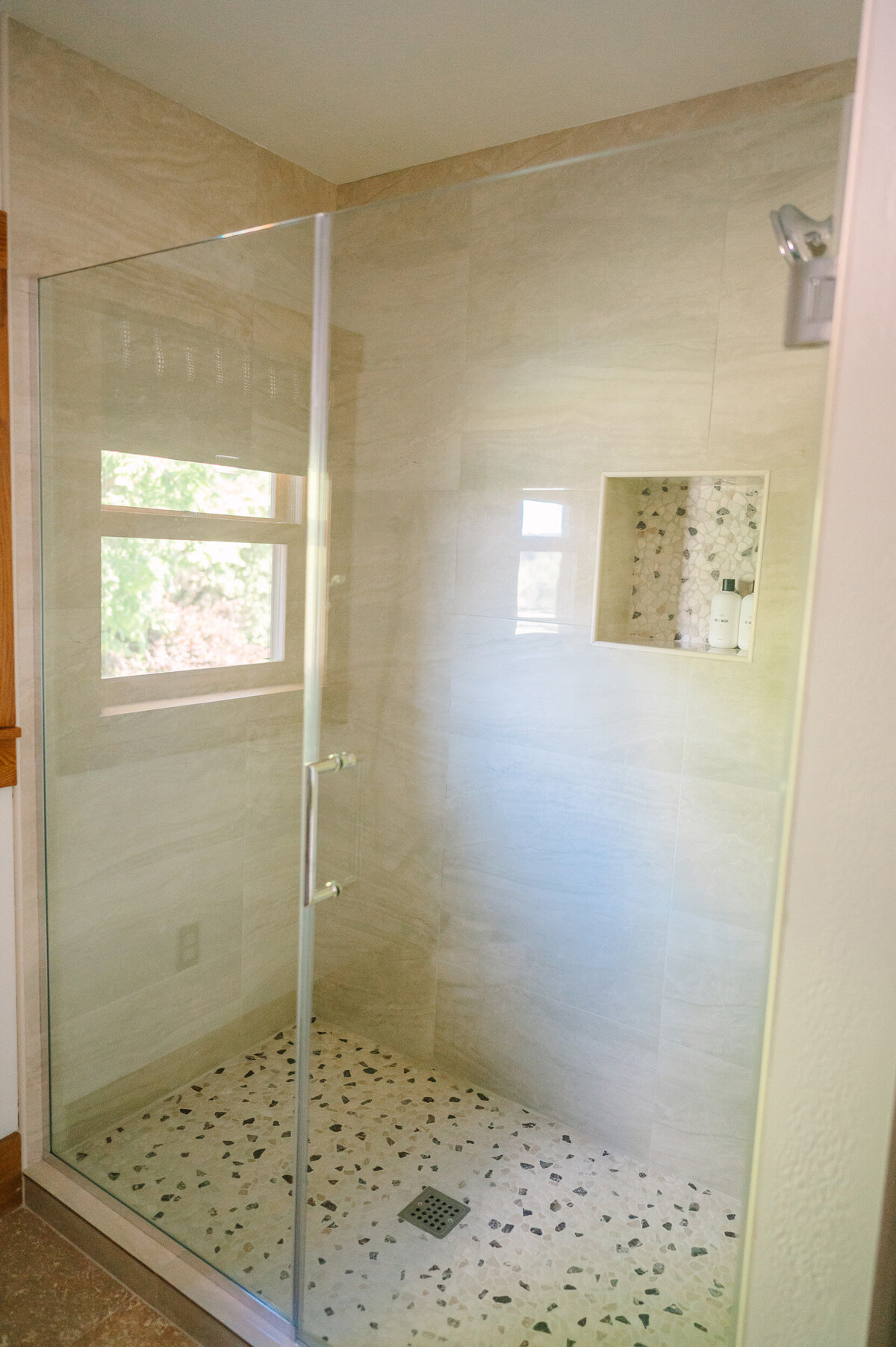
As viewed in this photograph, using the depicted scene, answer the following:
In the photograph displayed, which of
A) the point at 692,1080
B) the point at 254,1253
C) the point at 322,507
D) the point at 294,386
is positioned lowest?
the point at 254,1253

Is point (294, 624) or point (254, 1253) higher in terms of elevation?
point (294, 624)

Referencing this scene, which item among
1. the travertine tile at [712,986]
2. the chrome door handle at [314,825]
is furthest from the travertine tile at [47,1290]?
the travertine tile at [712,986]

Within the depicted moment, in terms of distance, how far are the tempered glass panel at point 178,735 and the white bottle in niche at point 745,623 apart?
77cm

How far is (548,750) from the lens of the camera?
1.41 meters

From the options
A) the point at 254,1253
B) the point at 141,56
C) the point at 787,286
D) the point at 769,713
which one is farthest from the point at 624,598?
the point at 141,56

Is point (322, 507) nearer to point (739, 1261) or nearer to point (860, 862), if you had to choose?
point (860, 862)

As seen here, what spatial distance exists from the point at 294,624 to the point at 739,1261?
116 cm

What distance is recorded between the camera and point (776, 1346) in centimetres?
77

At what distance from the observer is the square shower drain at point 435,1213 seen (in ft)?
5.59

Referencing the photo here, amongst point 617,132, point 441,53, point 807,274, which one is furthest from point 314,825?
point 617,132

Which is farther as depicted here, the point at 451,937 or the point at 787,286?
the point at 451,937

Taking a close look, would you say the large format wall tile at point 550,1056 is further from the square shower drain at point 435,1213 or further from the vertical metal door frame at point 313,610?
the square shower drain at point 435,1213

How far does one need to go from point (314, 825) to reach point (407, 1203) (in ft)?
2.90

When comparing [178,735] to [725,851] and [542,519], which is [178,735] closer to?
[542,519]
